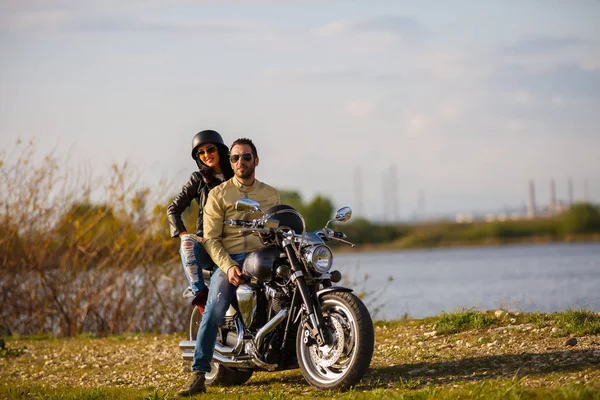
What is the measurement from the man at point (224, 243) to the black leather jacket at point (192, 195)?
749mm

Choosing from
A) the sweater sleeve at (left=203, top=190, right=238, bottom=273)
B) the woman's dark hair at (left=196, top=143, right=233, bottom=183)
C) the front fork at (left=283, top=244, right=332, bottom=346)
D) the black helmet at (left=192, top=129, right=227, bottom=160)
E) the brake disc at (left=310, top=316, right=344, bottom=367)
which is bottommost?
the brake disc at (left=310, top=316, right=344, bottom=367)

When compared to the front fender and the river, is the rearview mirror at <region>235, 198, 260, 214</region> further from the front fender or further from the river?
the river

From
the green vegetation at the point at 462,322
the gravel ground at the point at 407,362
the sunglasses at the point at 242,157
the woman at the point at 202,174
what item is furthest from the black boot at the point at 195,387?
the green vegetation at the point at 462,322

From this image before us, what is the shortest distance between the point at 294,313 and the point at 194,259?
119cm

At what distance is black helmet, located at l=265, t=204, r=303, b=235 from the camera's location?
679 centimetres

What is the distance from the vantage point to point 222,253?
7.02 metres

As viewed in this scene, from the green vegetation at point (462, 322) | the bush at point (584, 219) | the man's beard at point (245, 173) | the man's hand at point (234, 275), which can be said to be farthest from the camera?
the bush at point (584, 219)

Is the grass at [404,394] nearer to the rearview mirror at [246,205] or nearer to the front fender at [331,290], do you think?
the front fender at [331,290]

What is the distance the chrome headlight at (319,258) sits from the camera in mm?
6477

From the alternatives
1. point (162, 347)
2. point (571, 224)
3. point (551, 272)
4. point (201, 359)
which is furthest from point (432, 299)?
point (571, 224)

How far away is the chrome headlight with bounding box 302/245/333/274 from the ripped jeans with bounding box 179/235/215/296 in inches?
51.1

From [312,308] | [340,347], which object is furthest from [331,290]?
[340,347]

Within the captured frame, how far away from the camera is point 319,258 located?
6.52 meters

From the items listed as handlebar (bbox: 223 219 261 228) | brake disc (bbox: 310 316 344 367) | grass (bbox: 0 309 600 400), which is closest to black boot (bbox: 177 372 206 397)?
grass (bbox: 0 309 600 400)
